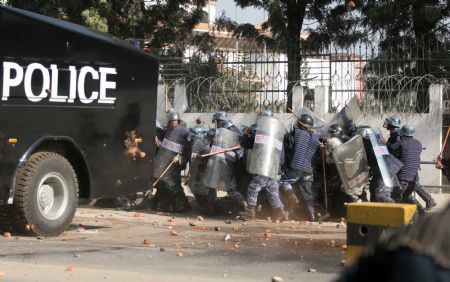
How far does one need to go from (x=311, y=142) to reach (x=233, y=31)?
9952 mm

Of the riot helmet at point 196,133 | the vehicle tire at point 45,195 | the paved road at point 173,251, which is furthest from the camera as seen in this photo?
the riot helmet at point 196,133

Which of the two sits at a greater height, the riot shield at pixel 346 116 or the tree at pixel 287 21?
the tree at pixel 287 21

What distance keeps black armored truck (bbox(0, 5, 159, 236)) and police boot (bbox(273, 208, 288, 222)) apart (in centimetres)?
225

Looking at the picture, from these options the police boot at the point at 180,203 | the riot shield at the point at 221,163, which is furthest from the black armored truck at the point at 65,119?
the police boot at the point at 180,203

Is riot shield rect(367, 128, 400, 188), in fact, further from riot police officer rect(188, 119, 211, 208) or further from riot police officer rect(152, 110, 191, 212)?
riot police officer rect(152, 110, 191, 212)

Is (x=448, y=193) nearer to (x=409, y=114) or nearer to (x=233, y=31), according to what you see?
(x=409, y=114)

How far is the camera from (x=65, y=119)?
9.47 metres

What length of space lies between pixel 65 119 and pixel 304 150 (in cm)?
409

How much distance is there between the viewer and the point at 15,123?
28.9 ft

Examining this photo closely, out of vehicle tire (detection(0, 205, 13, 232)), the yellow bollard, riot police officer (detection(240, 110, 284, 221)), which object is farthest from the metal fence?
the yellow bollard

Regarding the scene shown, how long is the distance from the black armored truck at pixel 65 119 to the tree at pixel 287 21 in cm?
846

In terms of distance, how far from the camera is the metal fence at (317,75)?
15.8m

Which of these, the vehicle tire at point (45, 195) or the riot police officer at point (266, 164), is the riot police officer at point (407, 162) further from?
the vehicle tire at point (45, 195)

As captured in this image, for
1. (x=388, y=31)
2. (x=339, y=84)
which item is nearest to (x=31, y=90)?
(x=339, y=84)
